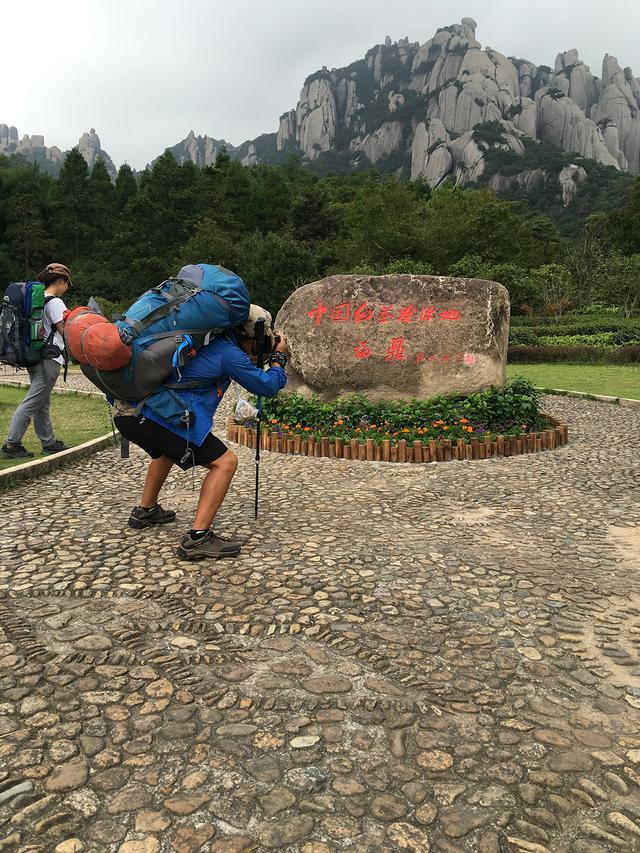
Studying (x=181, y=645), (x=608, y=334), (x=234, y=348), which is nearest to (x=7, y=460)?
(x=234, y=348)

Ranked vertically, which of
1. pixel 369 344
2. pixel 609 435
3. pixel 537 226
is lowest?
pixel 609 435

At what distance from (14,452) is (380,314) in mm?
5189

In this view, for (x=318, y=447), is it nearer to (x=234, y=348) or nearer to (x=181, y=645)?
(x=234, y=348)

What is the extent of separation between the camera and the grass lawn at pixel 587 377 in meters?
13.4

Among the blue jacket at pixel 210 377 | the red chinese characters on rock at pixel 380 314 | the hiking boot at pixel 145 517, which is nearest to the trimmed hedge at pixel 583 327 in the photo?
the red chinese characters on rock at pixel 380 314

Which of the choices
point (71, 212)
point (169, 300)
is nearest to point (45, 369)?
point (169, 300)

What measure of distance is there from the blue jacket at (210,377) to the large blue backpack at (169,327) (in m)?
0.09

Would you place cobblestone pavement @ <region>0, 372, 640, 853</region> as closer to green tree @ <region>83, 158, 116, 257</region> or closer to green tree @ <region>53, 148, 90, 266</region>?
green tree @ <region>83, 158, 116, 257</region>

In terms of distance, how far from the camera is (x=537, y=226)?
52.7 meters

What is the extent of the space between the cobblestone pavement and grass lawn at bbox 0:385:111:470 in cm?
298

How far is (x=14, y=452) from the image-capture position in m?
6.57

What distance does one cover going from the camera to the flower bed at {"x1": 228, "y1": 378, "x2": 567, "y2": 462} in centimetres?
726

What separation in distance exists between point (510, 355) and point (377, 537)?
1828 cm

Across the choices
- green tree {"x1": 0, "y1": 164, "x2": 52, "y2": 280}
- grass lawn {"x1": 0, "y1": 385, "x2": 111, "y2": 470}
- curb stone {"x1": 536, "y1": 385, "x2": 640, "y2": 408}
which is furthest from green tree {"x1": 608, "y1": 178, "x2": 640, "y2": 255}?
grass lawn {"x1": 0, "y1": 385, "x2": 111, "y2": 470}
